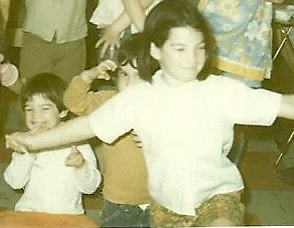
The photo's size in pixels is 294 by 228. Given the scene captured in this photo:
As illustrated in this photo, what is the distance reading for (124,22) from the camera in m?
0.89

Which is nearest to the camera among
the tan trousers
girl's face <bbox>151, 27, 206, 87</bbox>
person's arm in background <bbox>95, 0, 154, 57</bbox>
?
girl's face <bbox>151, 27, 206, 87</bbox>

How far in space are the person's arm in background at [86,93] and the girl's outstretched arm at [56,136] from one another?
0.21ft

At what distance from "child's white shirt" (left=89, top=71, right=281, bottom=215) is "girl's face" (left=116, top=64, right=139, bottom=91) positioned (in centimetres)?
8

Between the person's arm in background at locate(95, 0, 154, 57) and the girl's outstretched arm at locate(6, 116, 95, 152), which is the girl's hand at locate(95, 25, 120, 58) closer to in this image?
the person's arm in background at locate(95, 0, 154, 57)

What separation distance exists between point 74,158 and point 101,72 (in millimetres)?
114

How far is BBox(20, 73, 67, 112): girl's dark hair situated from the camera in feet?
2.98

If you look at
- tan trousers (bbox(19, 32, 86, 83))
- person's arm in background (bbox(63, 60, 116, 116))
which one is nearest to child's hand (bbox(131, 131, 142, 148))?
person's arm in background (bbox(63, 60, 116, 116))

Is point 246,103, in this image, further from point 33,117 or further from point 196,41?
point 33,117

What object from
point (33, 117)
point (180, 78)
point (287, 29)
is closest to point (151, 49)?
point (180, 78)

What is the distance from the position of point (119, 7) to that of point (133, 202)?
256mm

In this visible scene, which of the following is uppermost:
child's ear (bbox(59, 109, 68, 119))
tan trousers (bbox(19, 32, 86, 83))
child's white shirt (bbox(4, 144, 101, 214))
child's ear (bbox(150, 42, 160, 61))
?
child's ear (bbox(150, 42, 160, 61))

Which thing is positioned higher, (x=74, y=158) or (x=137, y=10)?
(x=137, y=10)

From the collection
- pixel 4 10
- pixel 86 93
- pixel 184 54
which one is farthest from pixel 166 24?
pixel 4 10

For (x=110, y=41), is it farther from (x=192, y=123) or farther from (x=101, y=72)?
(x=192, y=123)
